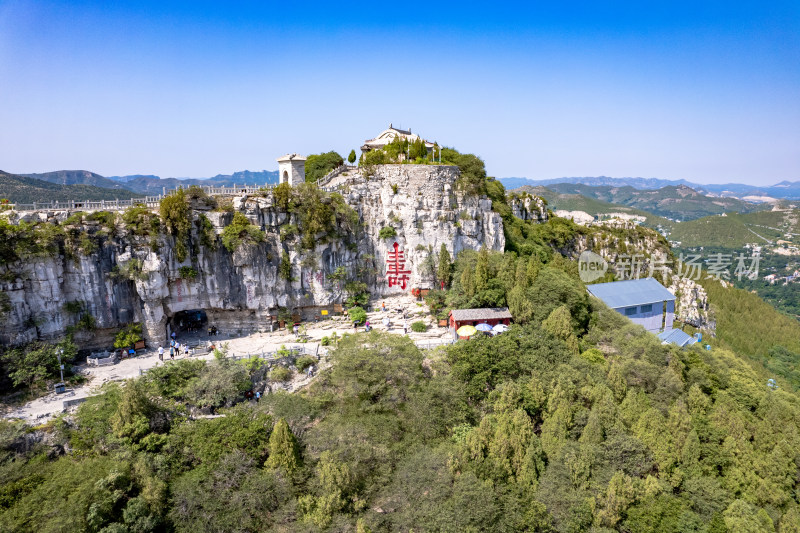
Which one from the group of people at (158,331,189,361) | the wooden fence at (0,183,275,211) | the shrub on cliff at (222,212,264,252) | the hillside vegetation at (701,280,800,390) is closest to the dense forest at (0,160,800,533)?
the group of people at (158,331,189,361)

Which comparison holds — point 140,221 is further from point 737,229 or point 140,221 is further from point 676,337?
point 737,229

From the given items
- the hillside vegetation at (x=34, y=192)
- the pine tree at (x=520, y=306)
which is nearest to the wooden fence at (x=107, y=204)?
the pine tree at (x=520, y=306)

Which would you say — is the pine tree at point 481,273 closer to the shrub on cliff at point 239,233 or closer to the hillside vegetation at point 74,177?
the shrub on cliff at point 239,233

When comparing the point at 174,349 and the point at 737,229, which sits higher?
the point at 174,349

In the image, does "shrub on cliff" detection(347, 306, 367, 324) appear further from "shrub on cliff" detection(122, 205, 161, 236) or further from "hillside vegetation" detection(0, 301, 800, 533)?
"shrub on cliff" detection(122, 205, 161, 236)

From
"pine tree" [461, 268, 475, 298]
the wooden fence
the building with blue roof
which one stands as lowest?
the building with blue roof

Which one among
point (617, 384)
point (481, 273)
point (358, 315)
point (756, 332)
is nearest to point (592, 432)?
point (617, 384)

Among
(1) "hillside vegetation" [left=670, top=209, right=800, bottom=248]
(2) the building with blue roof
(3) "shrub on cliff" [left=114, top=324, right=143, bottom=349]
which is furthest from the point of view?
(1) "hillside vegetation" [left=670, top=209, right=800, bottom=248]
